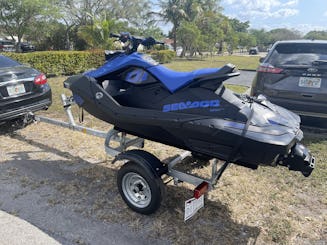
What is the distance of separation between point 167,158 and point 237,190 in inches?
50.1

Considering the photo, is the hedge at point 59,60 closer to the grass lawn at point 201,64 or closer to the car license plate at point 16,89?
the grass lawn at point 201,64

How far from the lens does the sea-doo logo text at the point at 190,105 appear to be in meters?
2.64

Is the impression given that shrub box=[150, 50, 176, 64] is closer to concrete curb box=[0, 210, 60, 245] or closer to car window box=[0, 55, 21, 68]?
car window box=[0, 55, 21, 68]

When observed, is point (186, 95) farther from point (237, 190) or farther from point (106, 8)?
point (106, 8)

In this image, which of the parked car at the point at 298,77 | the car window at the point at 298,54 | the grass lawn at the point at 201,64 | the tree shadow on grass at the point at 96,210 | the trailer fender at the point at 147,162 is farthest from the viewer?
the grass lawn at the point at 201,64

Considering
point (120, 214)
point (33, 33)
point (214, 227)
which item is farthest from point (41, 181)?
point (33, 33)

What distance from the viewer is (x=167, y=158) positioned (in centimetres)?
457

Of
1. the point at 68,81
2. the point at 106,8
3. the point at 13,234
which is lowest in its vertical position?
the point at 13,234

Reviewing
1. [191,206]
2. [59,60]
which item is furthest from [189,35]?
[191,206]

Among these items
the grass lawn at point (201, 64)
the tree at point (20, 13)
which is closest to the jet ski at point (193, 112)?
the grass lawn at point (201, 64)

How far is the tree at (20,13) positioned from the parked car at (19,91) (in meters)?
17.7

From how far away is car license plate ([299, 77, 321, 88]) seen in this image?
16.3 feet

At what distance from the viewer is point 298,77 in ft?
16.6

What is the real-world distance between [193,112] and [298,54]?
3.47 m
